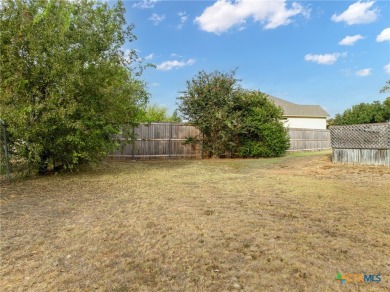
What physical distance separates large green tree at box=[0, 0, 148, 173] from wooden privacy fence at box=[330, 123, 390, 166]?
8203 millimetres

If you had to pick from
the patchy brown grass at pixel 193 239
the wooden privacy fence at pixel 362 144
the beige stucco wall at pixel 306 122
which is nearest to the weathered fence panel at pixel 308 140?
the beige stucco wall at pixel 306 122

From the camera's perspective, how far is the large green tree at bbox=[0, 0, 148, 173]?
626 cm

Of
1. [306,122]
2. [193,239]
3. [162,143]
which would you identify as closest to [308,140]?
[306,122]

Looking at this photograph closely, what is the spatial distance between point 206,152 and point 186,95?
3.14m

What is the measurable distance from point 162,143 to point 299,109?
21489 millimetres

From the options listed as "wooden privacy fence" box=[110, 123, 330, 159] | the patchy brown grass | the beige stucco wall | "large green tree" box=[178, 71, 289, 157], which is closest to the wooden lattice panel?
"large green tree" box=[178, 71, 289, 157]

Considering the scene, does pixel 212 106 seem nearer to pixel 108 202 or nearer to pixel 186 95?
pixel 186 95

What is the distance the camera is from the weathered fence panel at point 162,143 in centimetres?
1311

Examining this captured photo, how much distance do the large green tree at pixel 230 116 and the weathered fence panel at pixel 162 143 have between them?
26.0 inches

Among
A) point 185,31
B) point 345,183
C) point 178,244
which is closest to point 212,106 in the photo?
point 185,31

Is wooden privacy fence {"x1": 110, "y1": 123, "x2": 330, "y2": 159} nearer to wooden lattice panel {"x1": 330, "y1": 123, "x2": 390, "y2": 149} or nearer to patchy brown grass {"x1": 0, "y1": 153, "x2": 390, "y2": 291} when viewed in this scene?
wooden lattice panel {"x1": 330, "y1": 123, "x2": 390, "y2": 149}

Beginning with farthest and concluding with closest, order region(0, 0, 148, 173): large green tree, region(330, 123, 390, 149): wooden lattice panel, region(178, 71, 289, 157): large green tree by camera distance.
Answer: region(178, 71, 289, 157): large green tree < region(330, 123, 390, 149): wooden lattice panel < region(0, 0, 148, 173): large green tree

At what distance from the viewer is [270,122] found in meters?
14.4

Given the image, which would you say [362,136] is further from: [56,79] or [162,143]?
[56,79]
